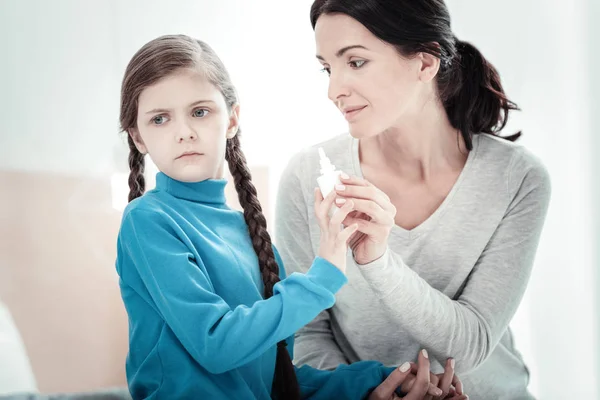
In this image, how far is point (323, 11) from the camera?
1.38 m

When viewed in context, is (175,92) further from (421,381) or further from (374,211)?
(421,381)

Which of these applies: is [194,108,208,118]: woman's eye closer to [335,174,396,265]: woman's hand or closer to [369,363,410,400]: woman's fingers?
[335,174,396,265]: woman's hand

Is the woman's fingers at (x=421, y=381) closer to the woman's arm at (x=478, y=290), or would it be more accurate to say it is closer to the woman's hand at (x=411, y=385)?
the woman's hand at (x=411, y=385)

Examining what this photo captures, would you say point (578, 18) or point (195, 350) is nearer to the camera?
point (195, 350)

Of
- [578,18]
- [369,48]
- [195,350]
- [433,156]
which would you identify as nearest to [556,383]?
[433,156]

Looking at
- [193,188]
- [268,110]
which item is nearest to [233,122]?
[193,188]

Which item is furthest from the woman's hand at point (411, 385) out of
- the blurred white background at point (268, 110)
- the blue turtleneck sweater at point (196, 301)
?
the blurred white background at point (268, 110)

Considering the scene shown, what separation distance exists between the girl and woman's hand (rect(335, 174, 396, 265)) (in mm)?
41

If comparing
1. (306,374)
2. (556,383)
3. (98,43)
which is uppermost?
(98,43)

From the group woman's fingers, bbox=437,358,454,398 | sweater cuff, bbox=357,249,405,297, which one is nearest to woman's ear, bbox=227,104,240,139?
sweater cuff, bbox=357,249,405,297

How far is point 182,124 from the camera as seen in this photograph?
109 cm

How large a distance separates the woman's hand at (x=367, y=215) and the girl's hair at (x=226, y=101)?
0.16m

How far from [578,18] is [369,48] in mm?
813

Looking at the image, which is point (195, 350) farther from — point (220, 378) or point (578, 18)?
point (578, 18)
